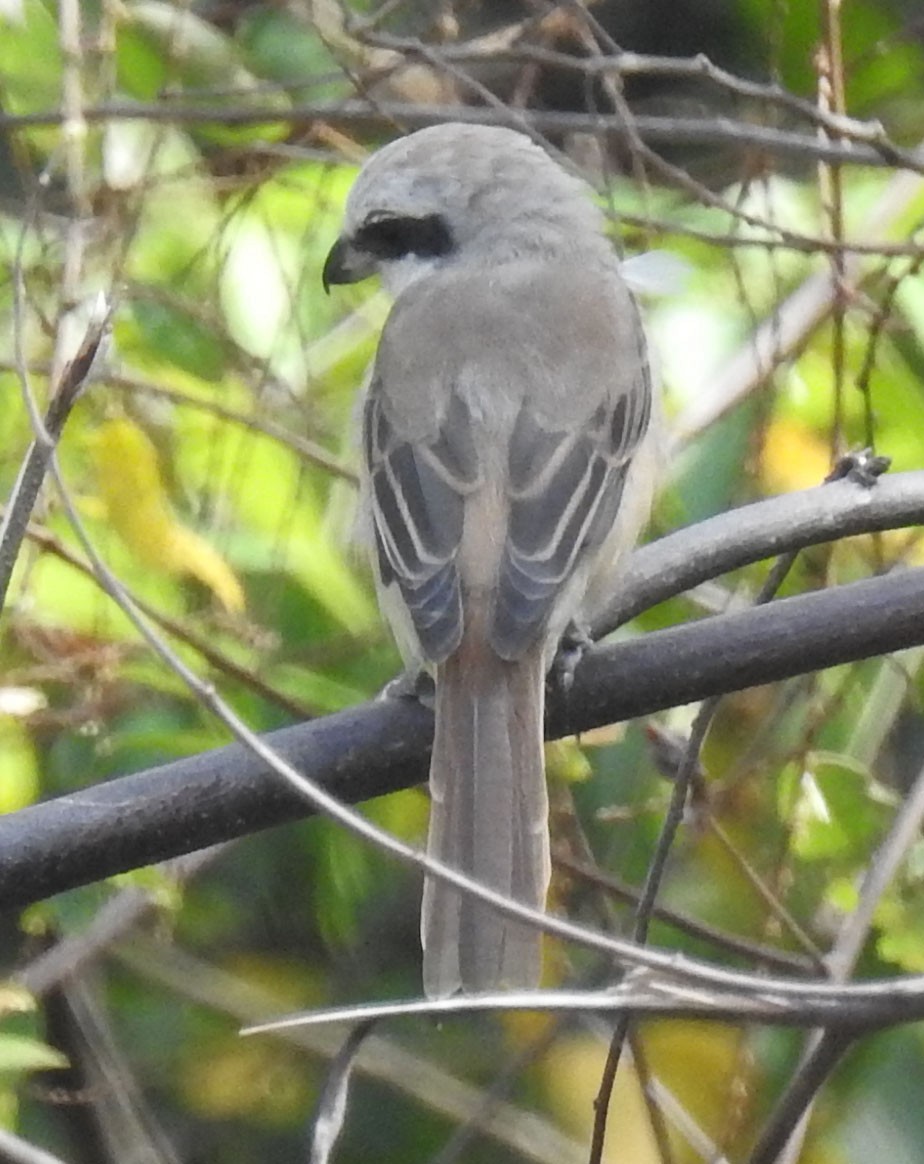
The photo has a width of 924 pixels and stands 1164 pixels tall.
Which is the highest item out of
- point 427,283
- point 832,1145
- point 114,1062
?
point 427,283

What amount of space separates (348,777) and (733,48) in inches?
144

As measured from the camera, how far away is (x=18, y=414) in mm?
3258

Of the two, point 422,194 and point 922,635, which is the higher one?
point 422,194

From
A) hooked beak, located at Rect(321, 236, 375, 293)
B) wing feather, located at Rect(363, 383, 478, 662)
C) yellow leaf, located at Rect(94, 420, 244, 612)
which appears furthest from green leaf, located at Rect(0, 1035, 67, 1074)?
hooked beak, located at Rect(321, 236, 375, 293)

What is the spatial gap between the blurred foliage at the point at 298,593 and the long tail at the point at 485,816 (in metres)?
0.49

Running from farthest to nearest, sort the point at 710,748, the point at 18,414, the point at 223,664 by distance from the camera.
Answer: the point at 710,748 → the point at 18,414 → the point at 223,664

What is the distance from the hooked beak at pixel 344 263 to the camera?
345 centimetres

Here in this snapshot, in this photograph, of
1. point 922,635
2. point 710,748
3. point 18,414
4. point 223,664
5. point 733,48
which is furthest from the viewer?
point 733,48

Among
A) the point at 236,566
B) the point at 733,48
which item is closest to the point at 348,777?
the point at 236,566

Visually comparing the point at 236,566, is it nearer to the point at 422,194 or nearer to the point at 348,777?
the point at 422,194

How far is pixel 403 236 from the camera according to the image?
136 inches

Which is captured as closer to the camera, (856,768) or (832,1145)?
(856,768)

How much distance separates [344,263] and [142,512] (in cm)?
67

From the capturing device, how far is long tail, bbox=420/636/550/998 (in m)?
2.36
